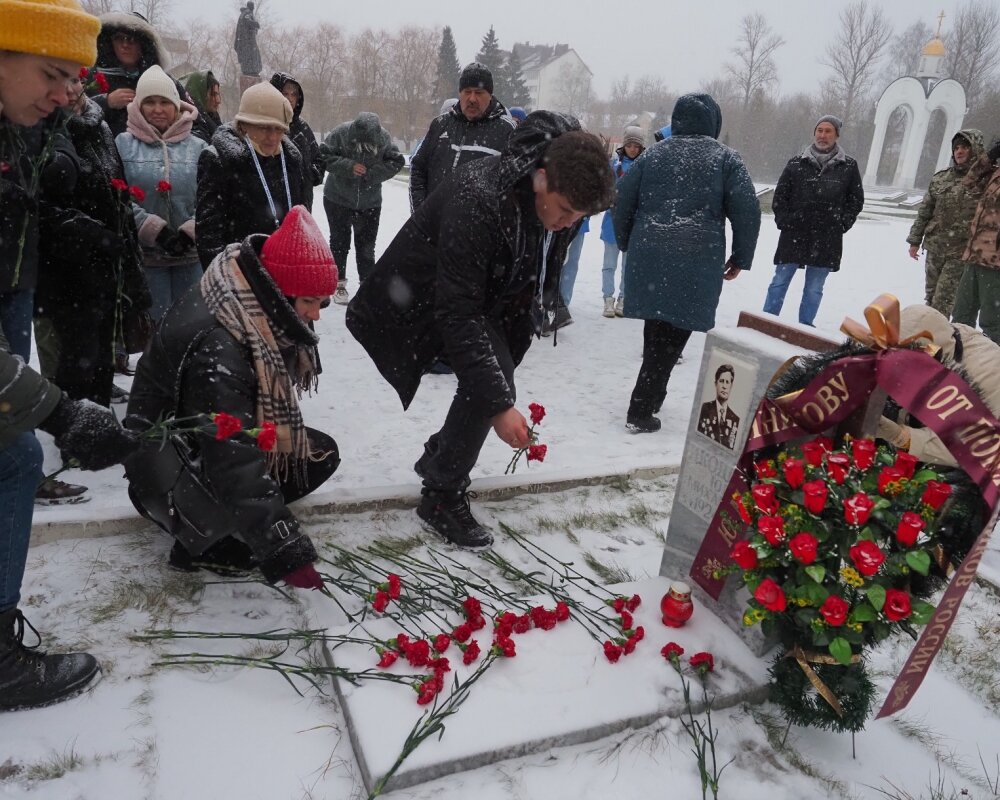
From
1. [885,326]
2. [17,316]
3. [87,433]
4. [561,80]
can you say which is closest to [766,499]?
[885,326]

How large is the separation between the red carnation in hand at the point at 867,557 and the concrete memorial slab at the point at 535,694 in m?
0.68

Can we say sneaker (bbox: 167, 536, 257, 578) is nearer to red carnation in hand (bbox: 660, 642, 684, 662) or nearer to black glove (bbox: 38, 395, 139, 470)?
black glove (bbox: 38, 395, 139, 470)

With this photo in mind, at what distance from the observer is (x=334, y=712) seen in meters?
2.08

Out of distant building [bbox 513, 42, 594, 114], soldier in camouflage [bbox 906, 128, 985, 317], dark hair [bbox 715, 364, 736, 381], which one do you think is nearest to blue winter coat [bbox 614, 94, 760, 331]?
dark hair [bbox 715, 364, 736, 381]

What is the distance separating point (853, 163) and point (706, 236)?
3.18 m

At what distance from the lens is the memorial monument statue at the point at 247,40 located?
12.3 metres

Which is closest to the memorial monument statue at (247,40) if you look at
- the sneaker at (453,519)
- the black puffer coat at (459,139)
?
the black puffer coat at (459,139)

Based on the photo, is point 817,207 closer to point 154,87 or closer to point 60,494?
point 154,87

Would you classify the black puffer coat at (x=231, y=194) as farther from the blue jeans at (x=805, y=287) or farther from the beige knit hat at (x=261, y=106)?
the blue jeans at (x=805, y=287)

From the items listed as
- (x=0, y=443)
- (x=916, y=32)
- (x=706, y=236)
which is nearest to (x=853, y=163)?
(x=706, y=236)

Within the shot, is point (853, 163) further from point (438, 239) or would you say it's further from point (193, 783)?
point (193, 783)

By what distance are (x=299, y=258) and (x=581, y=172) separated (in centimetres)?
93

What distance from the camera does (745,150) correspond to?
4572 centimetres

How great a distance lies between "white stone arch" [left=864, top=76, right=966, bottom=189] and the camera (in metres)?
30.6
